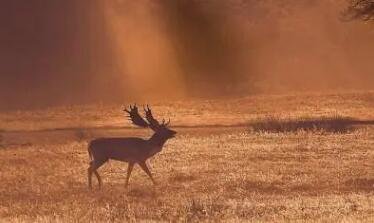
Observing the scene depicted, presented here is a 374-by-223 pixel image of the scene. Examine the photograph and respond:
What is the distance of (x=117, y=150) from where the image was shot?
1592 cm

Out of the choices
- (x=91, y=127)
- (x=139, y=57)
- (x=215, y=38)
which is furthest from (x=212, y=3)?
(x=91, y=127)

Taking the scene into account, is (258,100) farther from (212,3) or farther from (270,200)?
(270,200)

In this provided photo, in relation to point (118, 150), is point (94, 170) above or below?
below

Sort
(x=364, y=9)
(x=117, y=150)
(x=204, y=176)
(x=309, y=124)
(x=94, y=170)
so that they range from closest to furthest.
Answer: (x=94, y=170) → (x=117, y=150) → (x=204, y=176) → (x=309, y=124) → (x=364, y=9)

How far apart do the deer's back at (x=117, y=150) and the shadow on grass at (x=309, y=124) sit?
9.05 m

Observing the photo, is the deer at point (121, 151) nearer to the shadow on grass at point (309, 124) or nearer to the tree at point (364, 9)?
the shadow on grass at point (309, 124)

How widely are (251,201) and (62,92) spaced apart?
32.5 m

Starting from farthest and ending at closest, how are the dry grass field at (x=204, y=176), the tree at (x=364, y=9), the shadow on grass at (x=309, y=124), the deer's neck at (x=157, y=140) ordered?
1. the tree at (x=364, y=9)
2. the shadow on grass at (x=309, y=124)
3. the deer's neck at (x=157, y=140)
4. the dry grass field at (x=204, y=176)

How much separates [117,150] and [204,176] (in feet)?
6.10

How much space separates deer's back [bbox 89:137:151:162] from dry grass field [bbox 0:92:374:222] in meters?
0.52

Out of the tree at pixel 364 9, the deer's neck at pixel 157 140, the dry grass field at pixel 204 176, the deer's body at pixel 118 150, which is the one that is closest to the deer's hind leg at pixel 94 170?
the deer's body at pixel 118 150

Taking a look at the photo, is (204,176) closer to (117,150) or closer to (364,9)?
(117,150)

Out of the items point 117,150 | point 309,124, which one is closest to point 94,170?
point 117,150

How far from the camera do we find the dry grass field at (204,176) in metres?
12.2
